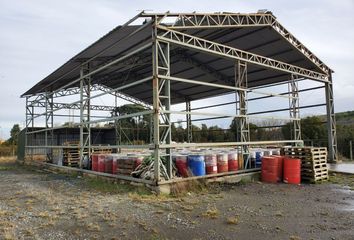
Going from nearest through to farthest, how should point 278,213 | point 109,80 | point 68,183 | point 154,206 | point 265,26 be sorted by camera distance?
point 278,213 → point 154,206 → point 68,183 → point 265,26 → point 109,80

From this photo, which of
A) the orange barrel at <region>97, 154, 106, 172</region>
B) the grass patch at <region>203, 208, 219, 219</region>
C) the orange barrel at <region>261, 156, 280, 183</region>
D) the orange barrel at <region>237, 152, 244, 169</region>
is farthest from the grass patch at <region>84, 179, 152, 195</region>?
the orange barrel at <region>261, 156, 280, 183</region>

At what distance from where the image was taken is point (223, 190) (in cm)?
962

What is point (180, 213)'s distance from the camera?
22.0 ft

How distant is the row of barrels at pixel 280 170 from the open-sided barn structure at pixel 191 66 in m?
1.20

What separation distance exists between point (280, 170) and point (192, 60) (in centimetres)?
858

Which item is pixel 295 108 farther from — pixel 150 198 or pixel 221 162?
pixel 150 198


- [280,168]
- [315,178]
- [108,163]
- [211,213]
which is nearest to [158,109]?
[211,213]

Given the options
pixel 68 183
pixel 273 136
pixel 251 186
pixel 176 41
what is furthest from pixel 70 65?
pixel 273 136

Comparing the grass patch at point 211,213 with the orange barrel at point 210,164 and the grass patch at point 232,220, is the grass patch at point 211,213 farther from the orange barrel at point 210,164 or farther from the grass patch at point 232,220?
the orange barrel at point 210,164

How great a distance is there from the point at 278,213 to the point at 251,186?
12.1ft

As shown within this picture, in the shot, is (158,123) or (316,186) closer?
(158,123)

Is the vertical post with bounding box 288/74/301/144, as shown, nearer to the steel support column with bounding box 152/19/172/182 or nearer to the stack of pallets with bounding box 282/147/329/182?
the stack of pallets with bounding box 282/147/329/182

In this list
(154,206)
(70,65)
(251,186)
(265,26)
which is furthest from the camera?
(70,65)

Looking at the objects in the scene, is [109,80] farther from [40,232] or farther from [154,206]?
[40,232]
